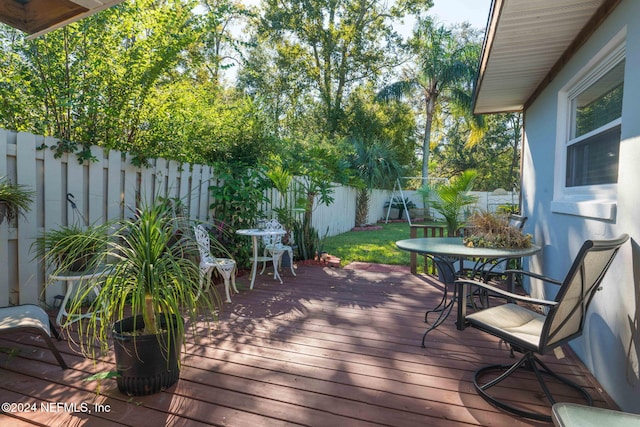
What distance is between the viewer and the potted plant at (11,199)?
2.70m

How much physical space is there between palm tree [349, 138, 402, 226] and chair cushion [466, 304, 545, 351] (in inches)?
430

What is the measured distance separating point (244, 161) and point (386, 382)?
4039 millimetres

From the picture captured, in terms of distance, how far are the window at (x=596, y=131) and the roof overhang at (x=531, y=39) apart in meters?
0.42

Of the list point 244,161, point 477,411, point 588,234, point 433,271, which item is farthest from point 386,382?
point 244,161

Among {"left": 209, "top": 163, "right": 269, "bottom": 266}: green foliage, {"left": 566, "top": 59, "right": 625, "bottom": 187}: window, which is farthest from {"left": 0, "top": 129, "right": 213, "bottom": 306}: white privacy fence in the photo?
{"left": 566, "top": 59, "right": 625, "bottom": 187}: window

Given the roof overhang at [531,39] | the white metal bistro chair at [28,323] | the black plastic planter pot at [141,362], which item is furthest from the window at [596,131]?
the white metal bistro chair at [28,323]

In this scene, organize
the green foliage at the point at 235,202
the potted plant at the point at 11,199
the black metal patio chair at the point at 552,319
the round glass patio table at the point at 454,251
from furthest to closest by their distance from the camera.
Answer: the green foliage at the point at 235,202, the round glass patio table at the point at 454,251, the potted plant at the point at 11,199, the black metal patio chair at the point at 552,319

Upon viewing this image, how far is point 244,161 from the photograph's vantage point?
5.45 m

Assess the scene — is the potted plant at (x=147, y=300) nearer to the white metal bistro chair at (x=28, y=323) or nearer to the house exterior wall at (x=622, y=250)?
Answer: the white metal bistro chair at (x=28, y=323)

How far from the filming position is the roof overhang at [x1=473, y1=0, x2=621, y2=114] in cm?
259

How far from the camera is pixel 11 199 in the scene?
2766mm

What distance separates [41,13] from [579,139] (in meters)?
4.28

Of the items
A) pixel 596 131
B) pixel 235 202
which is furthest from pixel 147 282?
pixel 596 131

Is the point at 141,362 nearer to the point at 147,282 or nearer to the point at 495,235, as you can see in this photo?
the point at 147,282
